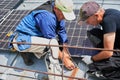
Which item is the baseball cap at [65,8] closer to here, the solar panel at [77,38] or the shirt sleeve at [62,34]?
the shirt sleeve at [62,34]

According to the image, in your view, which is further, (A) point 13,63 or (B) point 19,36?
(A) point 13,63

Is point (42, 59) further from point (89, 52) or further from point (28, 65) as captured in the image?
point (89, 52)

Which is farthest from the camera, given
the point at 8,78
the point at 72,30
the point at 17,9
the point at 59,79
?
the point at 17,9

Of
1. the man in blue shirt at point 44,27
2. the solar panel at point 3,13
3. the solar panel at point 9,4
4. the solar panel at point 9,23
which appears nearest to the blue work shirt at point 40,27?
the man in blue shirt at point 44,27

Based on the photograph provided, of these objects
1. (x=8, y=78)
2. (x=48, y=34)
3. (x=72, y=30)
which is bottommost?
(x=8, y=78)

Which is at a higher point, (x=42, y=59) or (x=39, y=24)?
(x=39, y=24)

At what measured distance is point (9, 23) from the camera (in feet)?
19.5

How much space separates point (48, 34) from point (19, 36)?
59 centimetres

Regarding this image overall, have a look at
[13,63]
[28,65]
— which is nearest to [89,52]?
[28,65]

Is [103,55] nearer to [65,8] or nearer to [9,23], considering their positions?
[65,8]

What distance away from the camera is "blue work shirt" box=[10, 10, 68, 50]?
4.38 meters

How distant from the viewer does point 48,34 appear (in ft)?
14.5

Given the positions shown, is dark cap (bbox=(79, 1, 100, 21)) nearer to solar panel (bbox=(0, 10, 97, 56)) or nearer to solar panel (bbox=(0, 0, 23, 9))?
solar panel (bbox=(0, 10, 97, 56))

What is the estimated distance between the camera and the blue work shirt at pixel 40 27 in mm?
4379
